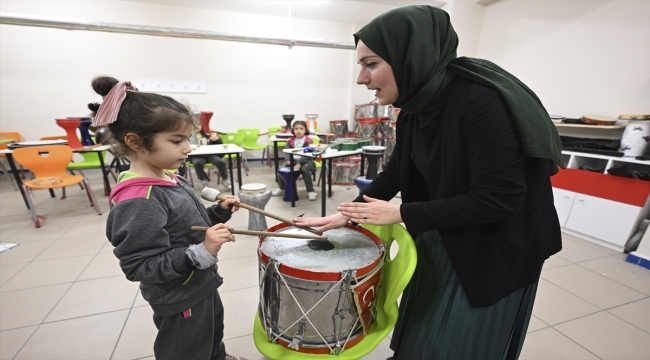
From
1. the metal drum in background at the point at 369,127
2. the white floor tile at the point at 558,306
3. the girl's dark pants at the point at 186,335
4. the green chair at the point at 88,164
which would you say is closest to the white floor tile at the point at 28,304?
the girl's dark pants at the point at 186,335

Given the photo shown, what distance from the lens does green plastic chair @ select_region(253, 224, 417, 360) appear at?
842 millimetres

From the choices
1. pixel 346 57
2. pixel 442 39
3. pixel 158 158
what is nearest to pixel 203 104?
pixel 346 57

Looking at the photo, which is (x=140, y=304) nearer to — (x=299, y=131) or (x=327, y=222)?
(x=327, y=222)

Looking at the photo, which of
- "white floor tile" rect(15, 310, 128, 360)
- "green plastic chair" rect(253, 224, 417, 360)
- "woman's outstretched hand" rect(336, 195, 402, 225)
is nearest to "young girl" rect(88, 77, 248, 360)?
"green plastic chair" rect(253, 224, 417, 360)

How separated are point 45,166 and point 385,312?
406cm

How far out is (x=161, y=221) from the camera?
2.83 ft

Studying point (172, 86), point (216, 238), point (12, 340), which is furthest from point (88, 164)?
point (216, 238)

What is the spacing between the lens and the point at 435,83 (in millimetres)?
770

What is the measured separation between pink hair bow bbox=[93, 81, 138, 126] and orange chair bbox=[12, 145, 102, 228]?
3.03m

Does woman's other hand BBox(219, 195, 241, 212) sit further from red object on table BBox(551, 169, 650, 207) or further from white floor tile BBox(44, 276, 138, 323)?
red object on table BBox(551, 169, 650, 207)

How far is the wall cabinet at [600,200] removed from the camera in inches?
98.7

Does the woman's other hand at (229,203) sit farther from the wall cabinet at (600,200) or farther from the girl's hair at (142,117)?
the wall cabinet at (600,200)

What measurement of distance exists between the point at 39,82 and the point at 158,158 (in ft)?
20.9

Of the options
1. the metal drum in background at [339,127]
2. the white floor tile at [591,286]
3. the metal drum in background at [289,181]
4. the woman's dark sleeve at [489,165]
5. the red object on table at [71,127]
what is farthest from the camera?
the metal drum in background at [339,127]
